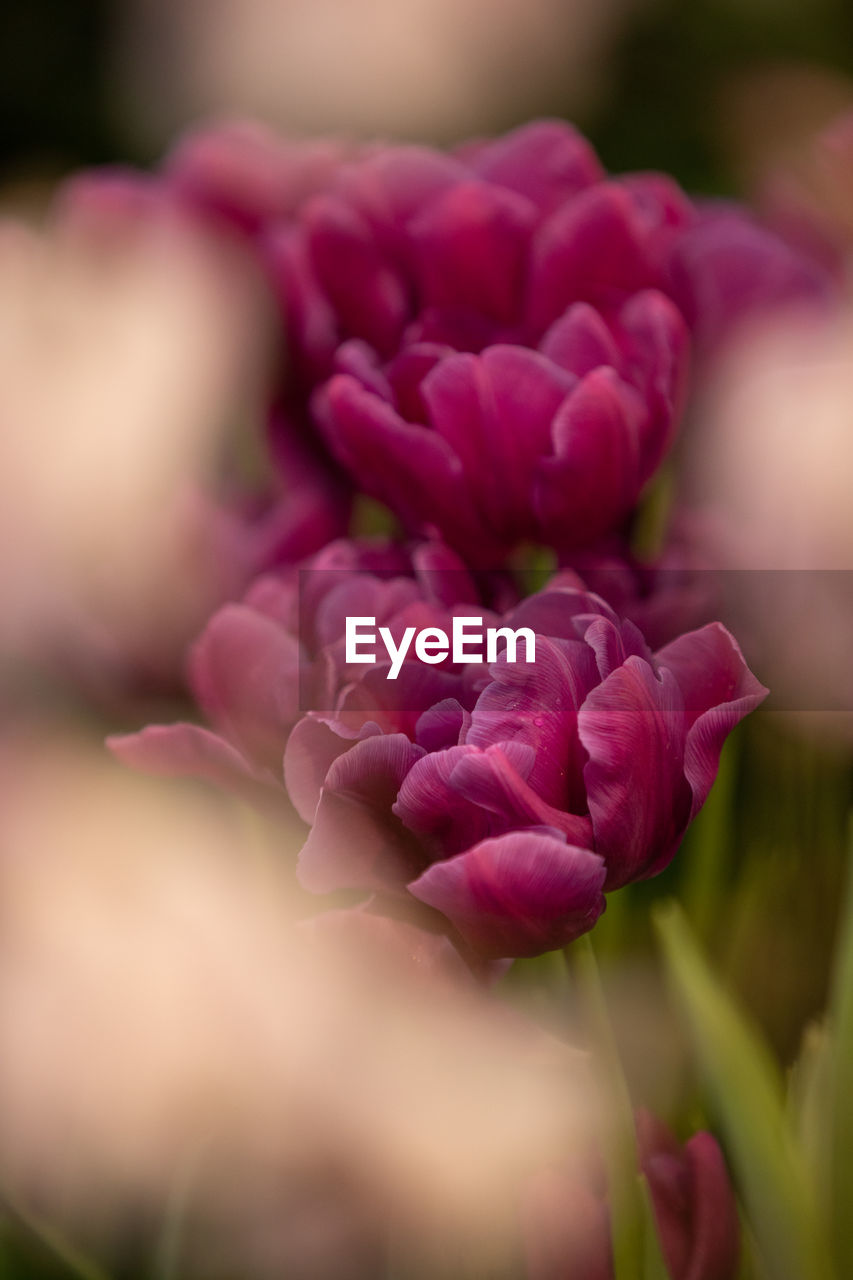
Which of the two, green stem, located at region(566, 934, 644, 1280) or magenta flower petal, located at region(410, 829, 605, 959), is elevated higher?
magenta flower petal, located at region(410, 829, 605, 959)

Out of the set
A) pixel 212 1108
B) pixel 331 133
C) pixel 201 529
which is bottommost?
pixel 212 1108

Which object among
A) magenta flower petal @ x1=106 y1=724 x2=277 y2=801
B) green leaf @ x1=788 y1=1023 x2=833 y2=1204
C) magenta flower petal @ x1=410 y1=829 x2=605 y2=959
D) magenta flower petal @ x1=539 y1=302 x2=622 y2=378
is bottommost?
green leaf @ x1=788 y1=1023 x2=833 y2=1204

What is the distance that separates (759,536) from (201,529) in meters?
0.10

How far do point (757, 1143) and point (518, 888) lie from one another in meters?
0.07

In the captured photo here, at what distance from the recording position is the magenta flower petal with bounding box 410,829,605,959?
14 cm

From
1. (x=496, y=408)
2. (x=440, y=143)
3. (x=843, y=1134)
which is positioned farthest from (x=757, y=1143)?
(x=440, y=143)

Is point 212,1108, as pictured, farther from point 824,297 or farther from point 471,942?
point 824,297

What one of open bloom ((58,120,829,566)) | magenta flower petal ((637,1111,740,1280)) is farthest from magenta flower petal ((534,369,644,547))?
magenta flower petal ((637,1111,740,1280))

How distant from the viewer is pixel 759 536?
0.67ft

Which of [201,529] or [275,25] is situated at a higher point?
[275,25]

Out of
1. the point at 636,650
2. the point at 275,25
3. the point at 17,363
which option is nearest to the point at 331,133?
the point at 275,25

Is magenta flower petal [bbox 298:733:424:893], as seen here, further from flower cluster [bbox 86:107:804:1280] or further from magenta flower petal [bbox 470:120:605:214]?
magenta flower petal [bbox 470:120:605:214]

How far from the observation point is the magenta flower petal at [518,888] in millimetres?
142

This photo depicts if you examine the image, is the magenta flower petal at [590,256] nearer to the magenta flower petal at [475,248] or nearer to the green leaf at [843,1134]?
the magenta flower petal at [475,248]
